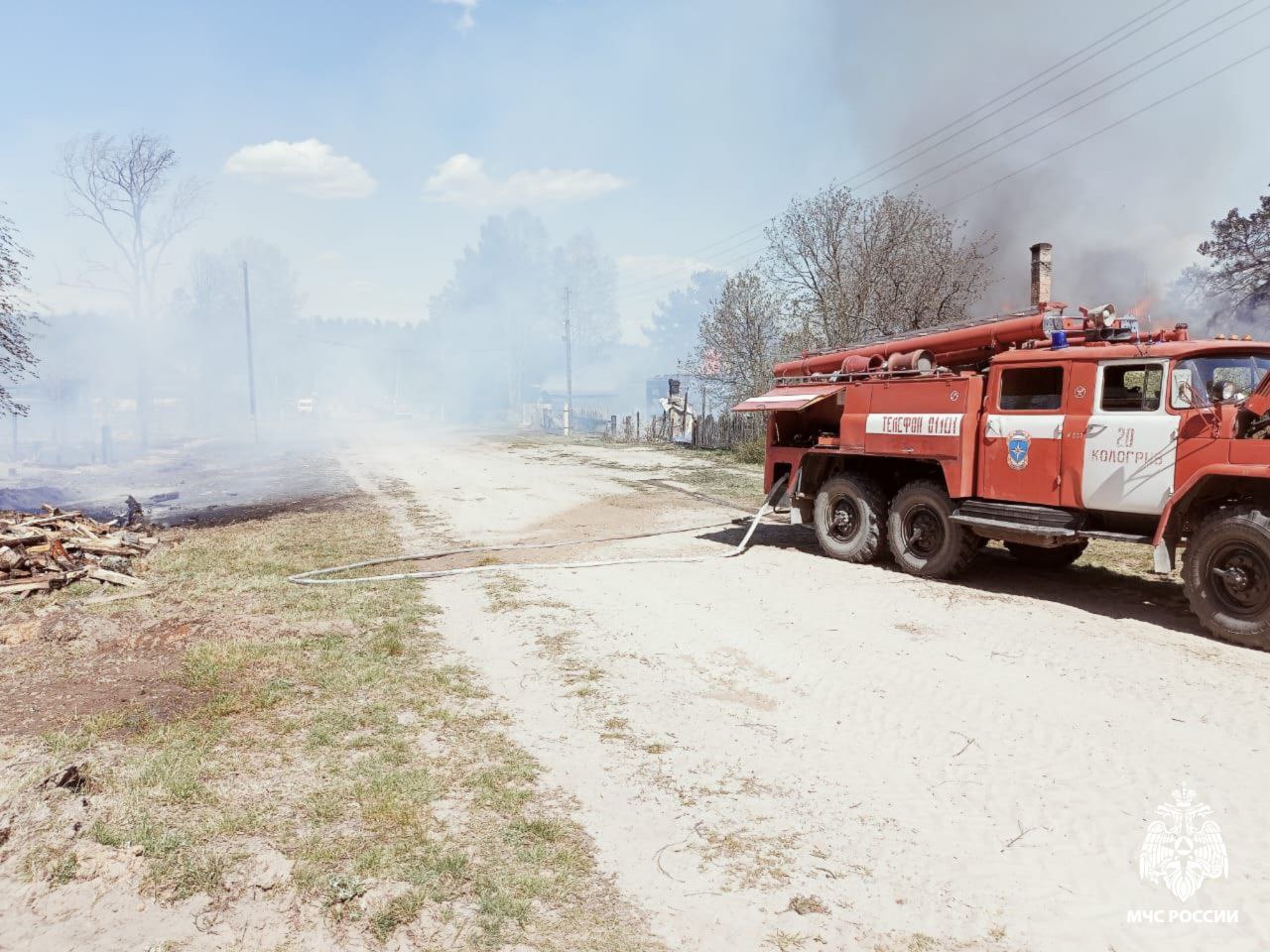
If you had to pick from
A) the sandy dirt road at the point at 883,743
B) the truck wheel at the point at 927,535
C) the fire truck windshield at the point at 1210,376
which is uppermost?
the fire truck windshield at the point at 1210,376

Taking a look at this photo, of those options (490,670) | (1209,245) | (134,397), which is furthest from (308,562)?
(134,397)

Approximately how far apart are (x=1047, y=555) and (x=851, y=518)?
8.53ft

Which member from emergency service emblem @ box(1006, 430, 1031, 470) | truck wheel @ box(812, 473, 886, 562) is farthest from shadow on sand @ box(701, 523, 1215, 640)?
emergency service emblem @ box(1006, 430, 1031, 470)

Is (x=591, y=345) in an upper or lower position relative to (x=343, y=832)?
upper

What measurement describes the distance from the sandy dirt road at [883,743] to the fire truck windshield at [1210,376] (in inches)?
89.2

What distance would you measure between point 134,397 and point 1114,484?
51.4m

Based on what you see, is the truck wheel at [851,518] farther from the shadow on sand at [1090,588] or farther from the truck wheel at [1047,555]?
the truck wheel at [1047,555]

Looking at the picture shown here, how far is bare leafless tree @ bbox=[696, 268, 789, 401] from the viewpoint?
28969mm

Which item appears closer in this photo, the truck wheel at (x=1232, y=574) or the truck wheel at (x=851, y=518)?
the truck wheel at (x=1232, y=574)

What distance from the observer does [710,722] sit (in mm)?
5383

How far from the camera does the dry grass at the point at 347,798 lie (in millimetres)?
3430

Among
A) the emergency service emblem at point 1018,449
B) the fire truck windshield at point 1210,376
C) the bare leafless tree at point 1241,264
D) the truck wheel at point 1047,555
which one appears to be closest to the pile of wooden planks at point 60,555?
the emergency service emblem at point 1018,449

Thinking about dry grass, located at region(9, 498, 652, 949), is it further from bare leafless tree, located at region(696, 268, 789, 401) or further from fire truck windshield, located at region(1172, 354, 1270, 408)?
bare leafless tree, located at region(696, 268, 789, 401)

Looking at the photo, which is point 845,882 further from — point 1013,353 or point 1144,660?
point 1013,353
